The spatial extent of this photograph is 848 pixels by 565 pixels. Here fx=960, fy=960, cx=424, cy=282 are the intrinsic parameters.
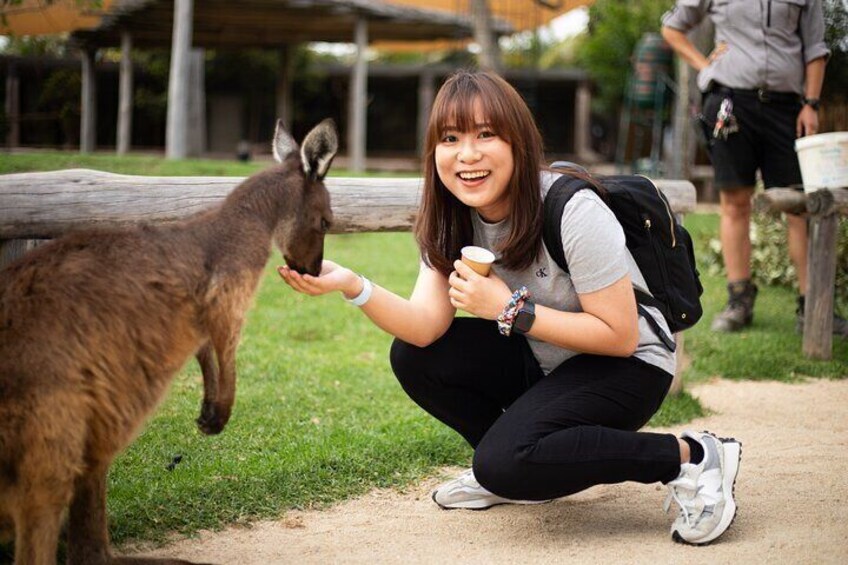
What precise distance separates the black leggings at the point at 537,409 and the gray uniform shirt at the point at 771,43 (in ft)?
10.9

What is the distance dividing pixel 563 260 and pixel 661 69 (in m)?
11.6

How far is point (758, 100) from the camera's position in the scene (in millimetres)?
5984

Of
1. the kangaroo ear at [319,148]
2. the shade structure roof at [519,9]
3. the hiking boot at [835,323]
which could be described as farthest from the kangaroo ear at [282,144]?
the shade structure roof at [519,9]

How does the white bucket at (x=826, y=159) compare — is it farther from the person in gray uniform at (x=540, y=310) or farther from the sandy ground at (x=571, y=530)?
the person in gray uniform at (x=540, y=310)

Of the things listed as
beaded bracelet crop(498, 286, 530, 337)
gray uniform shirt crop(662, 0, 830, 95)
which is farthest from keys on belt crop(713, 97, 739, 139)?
beaded bracelet crop(498, 286, 530, 337)

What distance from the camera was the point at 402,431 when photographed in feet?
14.4

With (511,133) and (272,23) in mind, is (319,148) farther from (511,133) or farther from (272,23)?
(272,23)

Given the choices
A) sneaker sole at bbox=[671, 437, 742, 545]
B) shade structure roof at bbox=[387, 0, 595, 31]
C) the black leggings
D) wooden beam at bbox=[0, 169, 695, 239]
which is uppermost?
shade structure roof at bbox=[387, 0, 595, 31]

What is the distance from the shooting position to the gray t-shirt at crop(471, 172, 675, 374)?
2.95 m

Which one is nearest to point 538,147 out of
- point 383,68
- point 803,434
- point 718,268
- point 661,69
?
point 803,434

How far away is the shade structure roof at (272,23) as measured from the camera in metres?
14.0

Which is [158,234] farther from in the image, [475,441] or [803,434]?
[803,434]

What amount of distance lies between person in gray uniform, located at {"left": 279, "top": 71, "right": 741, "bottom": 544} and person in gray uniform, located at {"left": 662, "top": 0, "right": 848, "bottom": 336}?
10.3ft

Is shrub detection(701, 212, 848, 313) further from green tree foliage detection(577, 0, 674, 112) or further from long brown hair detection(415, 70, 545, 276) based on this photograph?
green tree foliage detection(577, 0, 674, 112)
